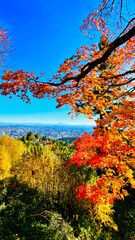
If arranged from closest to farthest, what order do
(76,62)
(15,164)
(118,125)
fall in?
(76,62)
(118,125)
(15,164)

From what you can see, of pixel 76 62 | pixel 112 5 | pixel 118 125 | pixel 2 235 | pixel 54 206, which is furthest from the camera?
pixel 54 206

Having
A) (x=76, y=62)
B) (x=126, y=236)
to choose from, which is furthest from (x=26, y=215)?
(x=76, y=62)

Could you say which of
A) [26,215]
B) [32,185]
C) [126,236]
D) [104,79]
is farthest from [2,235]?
[104,79]

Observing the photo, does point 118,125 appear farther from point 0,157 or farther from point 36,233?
point 0,157

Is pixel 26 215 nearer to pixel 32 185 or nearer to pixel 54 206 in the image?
pixel 54 206

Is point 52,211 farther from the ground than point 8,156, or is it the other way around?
point 8,156

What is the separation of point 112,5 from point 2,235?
9.18 m

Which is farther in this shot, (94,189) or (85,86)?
(94,189)

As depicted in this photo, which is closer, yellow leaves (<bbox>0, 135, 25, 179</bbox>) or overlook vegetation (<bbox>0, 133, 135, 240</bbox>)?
overlook vegetation (<bbox>0, 133, 135, 240</bbox>)

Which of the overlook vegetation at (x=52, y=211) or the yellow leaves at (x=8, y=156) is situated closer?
the overlook vegetation at (x=52, y=211)

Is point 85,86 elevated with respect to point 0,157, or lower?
elevated

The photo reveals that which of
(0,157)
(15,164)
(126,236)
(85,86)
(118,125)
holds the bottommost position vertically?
(126,236)

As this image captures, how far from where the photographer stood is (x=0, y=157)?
38.8 feet

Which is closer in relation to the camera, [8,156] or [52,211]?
[52,211]
